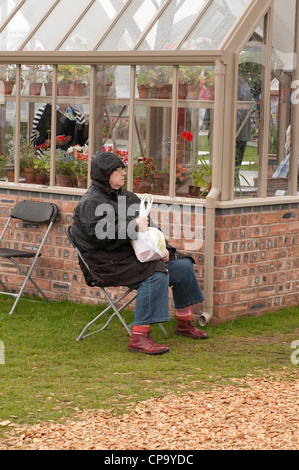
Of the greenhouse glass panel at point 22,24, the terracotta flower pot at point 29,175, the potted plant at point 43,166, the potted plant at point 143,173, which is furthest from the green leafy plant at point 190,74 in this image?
the terracotta flower pot at point 29,175

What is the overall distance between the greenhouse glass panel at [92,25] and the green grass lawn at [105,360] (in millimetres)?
2401

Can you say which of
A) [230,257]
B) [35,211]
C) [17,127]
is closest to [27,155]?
[17,127]

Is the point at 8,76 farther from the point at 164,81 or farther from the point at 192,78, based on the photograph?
the point at 192,78

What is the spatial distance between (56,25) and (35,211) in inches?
69.8

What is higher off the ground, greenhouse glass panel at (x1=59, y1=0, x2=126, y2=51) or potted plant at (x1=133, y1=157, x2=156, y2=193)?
greenhouse glass panel at (x1=59, y1=0, x2=126, y2=51)

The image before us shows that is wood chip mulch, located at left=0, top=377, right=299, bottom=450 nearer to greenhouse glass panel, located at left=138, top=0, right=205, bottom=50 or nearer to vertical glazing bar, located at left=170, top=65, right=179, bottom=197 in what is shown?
vertical glazing bar, located at left=170, top=65, right=179, bottom=197

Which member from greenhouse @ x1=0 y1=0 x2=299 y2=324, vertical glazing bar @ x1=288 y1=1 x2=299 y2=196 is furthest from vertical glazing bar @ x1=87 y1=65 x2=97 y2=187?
vertical glazing bar @ x1=288 y1=1 x2=299 y2=196

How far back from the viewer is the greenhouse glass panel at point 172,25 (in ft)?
26.8

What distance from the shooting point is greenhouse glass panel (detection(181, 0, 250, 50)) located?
7941 mm

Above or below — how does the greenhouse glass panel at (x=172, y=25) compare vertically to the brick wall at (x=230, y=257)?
above

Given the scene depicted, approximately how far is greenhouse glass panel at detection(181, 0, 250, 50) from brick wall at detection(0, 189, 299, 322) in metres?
1.42

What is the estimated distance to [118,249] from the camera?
7.32m

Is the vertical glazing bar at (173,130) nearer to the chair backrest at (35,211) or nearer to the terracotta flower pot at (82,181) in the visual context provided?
the terracotta flower pot at (82,181)

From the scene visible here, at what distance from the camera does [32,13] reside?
9.23 m
